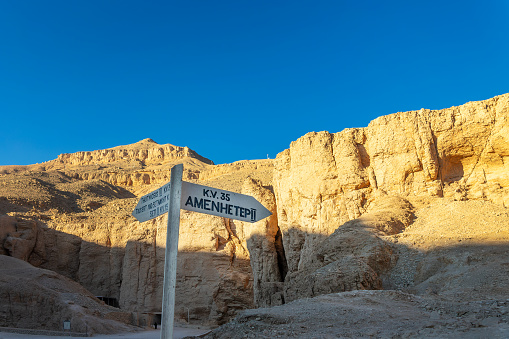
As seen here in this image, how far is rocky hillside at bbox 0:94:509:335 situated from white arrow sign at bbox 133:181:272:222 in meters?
9.43

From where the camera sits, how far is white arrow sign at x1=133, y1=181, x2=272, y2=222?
204 inches

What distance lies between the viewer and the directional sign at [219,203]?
516 centimetres

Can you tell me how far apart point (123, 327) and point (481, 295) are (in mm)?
19972

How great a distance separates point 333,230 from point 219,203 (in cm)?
2149

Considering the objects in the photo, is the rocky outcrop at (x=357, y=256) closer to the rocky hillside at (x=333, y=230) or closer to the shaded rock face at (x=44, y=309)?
the rocky hillside at (x=333, y=230)

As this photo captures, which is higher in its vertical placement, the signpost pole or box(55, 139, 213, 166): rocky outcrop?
box(55, 139, 213, 166): rocky outcrop

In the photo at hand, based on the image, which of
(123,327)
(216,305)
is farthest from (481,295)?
(216,305)

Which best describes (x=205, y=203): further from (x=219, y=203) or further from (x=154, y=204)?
(x=154, y=204)

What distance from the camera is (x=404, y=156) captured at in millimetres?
25156

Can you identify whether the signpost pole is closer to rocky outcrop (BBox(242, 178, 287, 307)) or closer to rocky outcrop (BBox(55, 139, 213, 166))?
rocky outcrop (BBox(242, 178, 287, 307))

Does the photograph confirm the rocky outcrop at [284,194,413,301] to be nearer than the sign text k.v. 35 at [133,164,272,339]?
No

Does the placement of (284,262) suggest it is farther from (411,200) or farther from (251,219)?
(251,219)

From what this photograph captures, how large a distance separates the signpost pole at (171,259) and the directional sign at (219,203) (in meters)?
0.11

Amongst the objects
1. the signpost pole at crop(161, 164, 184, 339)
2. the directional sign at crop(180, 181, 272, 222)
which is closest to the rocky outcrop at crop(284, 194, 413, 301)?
the directional sign at crop(180, 181, 272, 222)
